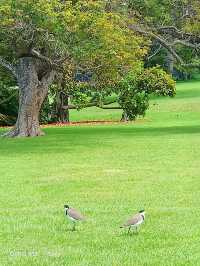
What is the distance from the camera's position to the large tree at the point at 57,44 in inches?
967

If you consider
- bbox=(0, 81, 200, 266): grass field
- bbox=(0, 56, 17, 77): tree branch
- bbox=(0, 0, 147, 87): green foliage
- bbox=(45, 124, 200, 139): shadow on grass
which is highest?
bbox=(0, 0, 147, 87): green foliage

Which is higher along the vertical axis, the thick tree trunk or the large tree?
the large tree

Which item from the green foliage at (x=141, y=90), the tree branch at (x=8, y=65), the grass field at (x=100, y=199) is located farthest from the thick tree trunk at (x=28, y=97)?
the green foliage at (x=141, y=90)

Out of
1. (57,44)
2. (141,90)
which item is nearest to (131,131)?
(57,44)

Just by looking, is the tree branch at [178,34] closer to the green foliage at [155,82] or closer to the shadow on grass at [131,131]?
the shadow on grass at [131,131]

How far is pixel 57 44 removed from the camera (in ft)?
84.8

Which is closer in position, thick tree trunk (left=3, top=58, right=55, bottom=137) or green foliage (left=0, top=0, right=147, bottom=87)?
green foliage (left=0, top=0, right=147, bottom=87)

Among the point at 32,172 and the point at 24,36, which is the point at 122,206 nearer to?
the point at 32,172

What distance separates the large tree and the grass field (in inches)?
120

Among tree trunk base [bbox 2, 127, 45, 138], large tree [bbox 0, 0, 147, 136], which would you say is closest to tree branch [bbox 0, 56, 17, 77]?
large tree [bbox 0, 0, 147, 136]

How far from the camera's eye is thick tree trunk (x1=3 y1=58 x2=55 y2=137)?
30.3 metres

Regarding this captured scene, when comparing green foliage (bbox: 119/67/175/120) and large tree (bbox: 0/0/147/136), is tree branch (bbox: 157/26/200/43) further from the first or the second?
green foliage (bbox: 119/67/175/120)

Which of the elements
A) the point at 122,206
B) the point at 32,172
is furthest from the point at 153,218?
the point at 32,172

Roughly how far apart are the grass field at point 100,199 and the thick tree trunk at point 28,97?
211 centimetres
